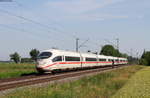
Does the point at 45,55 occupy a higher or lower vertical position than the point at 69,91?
higher

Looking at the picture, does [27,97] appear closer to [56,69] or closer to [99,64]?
[56,69]

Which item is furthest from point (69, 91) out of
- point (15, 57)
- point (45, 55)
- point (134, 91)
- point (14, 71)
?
point (15, 57)

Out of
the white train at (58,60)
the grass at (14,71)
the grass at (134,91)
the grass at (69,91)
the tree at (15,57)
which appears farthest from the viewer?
the tree at (15,57)

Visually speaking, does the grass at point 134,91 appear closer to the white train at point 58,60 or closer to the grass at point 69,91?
the grass at point 69,91

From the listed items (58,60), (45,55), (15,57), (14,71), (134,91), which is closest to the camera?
(134,91)

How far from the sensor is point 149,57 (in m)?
118

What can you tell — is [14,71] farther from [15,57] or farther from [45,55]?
[15,57]

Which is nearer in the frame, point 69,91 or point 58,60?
point 69,91

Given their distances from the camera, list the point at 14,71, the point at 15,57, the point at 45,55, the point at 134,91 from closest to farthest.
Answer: the point at 134,91, the point at 45,55, the point at 14,71, the point at 15,57

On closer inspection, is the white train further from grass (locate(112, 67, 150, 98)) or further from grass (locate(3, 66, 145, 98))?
grass (locate(112, 67, 150, 98))

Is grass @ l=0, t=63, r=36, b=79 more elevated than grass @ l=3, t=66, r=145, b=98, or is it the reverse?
grass @ l=0, t=63, r=36, b=79

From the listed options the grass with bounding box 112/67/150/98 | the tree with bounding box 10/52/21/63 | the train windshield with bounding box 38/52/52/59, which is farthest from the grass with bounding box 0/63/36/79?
the tree with bounding box 10/52/21/63

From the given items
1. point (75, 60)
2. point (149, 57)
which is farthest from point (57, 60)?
point (149, 57)

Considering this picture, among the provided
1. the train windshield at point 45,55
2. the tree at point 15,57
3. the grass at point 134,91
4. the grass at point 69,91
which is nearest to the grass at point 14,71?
the train windshield at point 45,55
